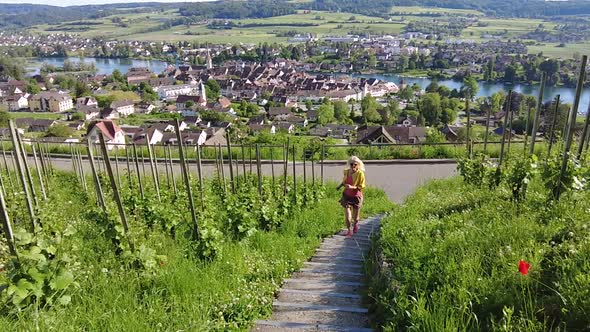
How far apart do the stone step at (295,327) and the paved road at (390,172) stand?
763cm

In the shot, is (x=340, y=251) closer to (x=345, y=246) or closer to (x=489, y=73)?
(x=345, y=246)

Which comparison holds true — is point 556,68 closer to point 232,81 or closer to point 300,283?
point 232,81

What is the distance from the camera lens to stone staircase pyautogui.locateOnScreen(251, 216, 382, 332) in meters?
3.35

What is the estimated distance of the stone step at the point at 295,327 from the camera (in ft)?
10.5

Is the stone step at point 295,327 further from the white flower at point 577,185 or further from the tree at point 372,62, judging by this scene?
the tree at point 372,62

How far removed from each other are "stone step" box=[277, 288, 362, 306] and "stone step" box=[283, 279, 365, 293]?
115 mm

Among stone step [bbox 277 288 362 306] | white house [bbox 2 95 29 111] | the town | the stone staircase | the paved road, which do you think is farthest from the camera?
white house [bbox 2 95 29 111]

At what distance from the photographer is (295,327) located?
10.8 ft

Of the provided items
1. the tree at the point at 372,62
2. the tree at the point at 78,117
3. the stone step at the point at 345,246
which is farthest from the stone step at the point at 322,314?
the tree at the point at 372,62

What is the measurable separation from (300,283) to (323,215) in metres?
3.35

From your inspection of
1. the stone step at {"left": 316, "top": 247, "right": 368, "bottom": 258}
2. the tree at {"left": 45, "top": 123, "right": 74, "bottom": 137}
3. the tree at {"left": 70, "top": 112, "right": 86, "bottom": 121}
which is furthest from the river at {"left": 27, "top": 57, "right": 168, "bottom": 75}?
the stone step at {"left": 316, "top": 247, "right": 368, "bottom": 258}

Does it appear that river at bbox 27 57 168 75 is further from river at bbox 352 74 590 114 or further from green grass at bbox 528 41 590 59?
green grass at bbox 528 41 590 59

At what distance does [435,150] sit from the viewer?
13.7m

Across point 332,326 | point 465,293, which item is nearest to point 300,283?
point 332,326
